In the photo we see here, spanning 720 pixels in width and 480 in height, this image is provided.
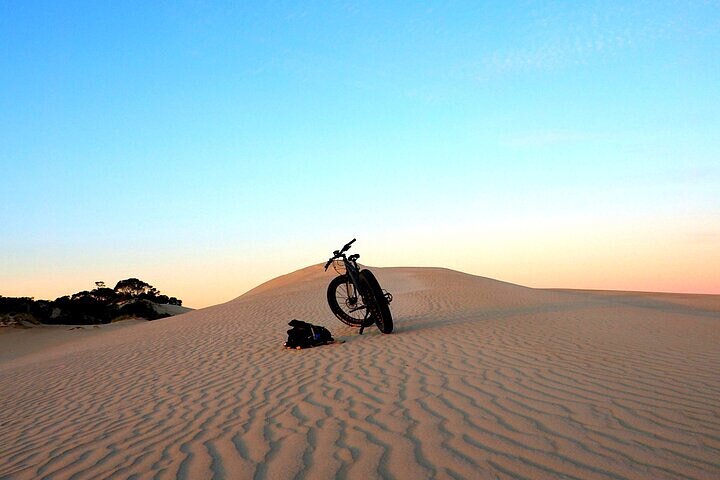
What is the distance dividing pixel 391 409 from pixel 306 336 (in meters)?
5.30

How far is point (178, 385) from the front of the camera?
800cm

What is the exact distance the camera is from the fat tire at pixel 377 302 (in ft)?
35.6

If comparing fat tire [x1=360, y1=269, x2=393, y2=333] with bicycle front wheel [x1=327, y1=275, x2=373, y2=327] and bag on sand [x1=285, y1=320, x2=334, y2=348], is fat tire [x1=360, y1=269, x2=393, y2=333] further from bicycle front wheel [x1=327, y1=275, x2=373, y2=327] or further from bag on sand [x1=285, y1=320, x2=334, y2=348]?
bag on sand [x1=285, y1=320, x2=334, y2=348]

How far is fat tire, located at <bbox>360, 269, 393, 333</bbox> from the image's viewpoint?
10.8 meters

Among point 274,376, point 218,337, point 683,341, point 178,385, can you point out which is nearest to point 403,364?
point 274,376

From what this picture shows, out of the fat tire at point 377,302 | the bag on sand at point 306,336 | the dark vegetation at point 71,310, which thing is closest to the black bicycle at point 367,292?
the fat tire at point 377,302

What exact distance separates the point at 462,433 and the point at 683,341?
334 inches

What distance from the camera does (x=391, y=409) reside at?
5363 mm

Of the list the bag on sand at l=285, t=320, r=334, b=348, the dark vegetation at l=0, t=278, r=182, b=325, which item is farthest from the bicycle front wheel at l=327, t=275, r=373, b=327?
the dark vegetation at l=0, t=278, r=182, b=325

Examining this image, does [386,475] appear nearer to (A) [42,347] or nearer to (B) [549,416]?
(B) [549,416]

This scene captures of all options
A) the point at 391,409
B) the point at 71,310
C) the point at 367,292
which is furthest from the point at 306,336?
the point at 71,310

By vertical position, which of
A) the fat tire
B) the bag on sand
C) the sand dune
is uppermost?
the fat tire

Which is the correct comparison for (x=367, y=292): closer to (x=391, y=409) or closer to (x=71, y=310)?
(x=391, y=409)

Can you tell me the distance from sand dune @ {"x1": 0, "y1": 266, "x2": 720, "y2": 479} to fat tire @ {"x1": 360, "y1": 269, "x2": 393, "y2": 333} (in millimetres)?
305
